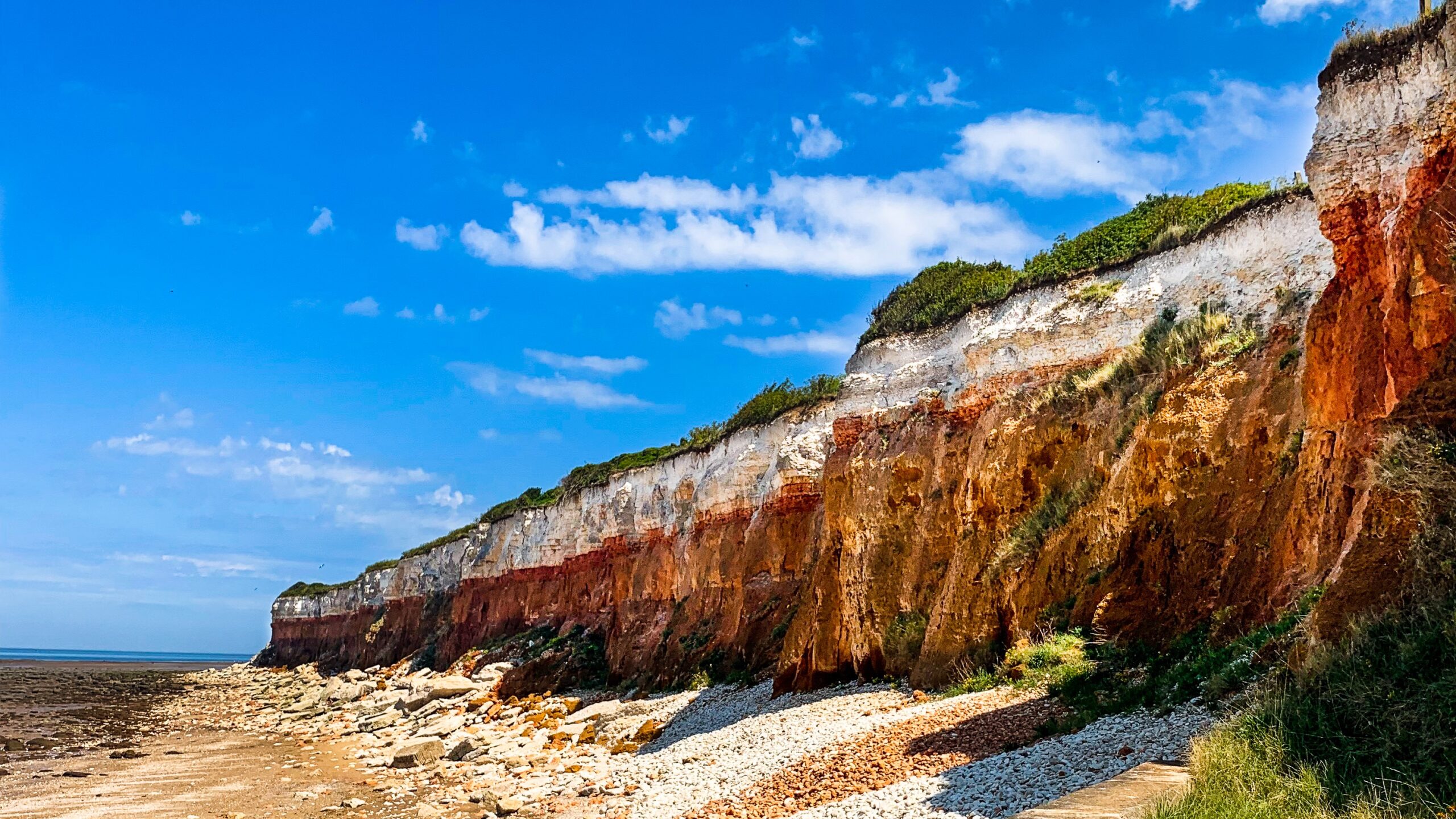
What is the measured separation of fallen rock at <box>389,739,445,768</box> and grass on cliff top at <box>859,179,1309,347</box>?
Answer: 1601cm

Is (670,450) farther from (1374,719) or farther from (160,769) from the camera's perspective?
(1374,719)

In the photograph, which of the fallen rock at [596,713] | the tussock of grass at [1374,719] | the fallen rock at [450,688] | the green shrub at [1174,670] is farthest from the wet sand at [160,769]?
the tussock of grass at [1374,719]

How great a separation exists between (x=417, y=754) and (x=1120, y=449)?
57.7 feet

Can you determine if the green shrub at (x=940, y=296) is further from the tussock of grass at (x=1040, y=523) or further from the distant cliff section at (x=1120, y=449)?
the tussock of grass at (x=1040, y=523)

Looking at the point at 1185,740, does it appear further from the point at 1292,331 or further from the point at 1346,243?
the point at 1292,331

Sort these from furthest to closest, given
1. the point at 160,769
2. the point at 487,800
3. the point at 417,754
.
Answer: the point at 160,769, the point at 417,754, the point at 487,800

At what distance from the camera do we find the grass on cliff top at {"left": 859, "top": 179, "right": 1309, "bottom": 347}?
19.9 m

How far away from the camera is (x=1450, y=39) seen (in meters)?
9.82

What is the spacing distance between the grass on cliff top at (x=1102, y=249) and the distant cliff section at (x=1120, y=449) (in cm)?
14

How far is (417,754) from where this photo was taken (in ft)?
75.1

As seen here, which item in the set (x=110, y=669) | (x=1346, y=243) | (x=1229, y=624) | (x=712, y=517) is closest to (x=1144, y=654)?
(x=1229, y=624)

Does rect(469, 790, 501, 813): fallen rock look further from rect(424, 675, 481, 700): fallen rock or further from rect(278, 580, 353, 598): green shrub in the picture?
rect(278, 580, 353, 598): green shrub

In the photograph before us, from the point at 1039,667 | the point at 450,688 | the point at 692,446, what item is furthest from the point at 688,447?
the point at 1039,667

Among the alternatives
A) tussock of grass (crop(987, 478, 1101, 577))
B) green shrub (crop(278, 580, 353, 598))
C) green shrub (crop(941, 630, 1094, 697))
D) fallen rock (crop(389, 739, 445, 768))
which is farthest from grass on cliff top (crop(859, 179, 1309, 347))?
green shrub (crop(278, 580, 353, 598))
